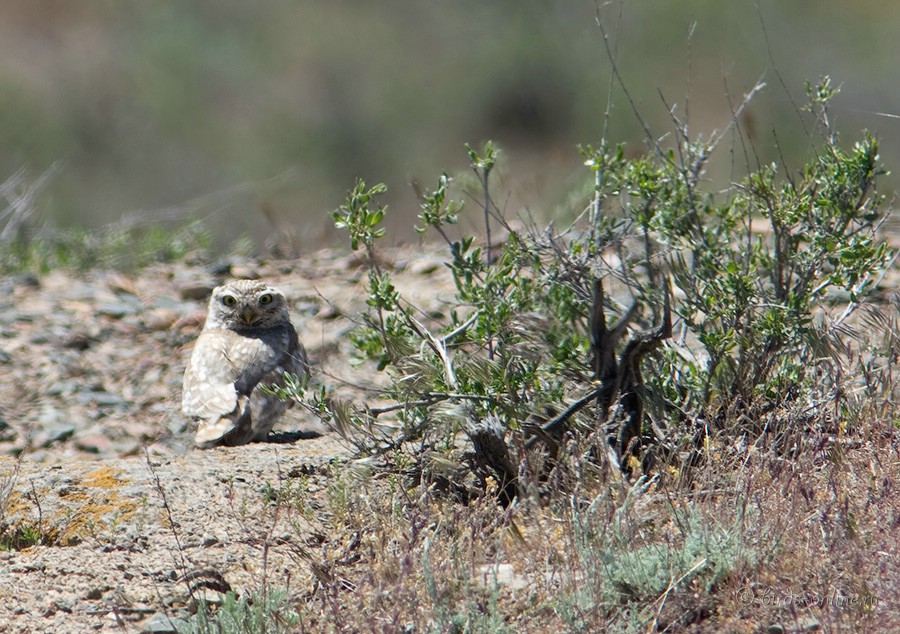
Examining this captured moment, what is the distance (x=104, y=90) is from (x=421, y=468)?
724 inches

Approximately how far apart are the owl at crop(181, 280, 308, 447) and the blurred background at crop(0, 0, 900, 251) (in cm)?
1091

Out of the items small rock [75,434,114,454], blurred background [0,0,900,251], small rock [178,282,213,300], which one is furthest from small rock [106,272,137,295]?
blurred background [0,0,900,251]

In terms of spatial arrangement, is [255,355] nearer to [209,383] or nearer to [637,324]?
[209,383]

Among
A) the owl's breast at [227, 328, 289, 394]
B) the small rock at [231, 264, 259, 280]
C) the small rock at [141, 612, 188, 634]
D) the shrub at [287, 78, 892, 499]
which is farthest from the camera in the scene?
the small rock at [231, 264, 259, 280]

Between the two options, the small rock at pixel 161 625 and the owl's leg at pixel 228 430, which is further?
the owl's leg at pixel 228 430

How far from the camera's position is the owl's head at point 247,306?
21.9ft

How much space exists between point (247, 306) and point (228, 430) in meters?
0.95

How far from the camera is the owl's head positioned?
6.68 m

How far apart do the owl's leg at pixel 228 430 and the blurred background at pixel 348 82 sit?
1167cm

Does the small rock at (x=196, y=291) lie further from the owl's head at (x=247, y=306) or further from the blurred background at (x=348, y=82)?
the blurred background at (x=348, y=82)

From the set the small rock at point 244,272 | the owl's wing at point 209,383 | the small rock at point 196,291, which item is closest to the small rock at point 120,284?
the small rock at point 196,291

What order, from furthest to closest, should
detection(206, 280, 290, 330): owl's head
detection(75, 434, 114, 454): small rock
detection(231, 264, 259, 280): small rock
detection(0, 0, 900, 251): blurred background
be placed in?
detection(0, 0, 900, 251): blurred background
detection(231, 264, 259, 280): small rock
detection(75, 434, 114, 454): small rock
detection(206, 280, 290, 330): owl's head

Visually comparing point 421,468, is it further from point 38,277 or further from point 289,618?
point 38,277

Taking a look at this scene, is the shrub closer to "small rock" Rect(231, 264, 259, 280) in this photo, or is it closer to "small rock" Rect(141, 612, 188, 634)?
"small rock" Rect(141, 612, 188, 634)
